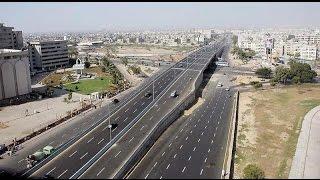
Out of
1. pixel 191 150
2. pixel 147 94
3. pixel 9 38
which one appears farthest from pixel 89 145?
pixel 9 38

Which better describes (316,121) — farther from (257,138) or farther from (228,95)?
(228,95)

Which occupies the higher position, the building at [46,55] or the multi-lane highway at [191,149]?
the building at [46,55]

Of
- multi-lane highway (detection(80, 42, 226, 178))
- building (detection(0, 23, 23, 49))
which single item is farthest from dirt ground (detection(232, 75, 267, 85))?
building (detection(0, 23, 23, 49))

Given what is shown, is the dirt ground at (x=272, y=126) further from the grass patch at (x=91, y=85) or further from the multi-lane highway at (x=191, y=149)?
the grass patch at (x=91, y=85)

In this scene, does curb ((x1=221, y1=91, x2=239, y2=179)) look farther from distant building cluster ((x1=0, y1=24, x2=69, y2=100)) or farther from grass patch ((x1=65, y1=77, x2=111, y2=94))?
distant building cluster ((x1=0, y1=24, x2=69, y2=100))

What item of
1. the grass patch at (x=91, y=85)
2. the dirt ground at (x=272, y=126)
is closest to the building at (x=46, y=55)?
the grass patch at (x=91, y=85)

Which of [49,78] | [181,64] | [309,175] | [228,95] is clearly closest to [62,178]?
[309,175]
